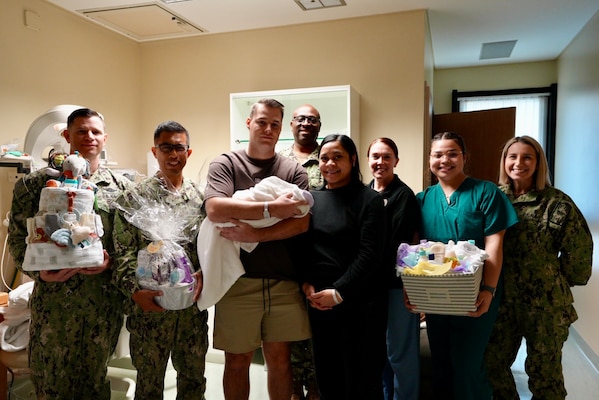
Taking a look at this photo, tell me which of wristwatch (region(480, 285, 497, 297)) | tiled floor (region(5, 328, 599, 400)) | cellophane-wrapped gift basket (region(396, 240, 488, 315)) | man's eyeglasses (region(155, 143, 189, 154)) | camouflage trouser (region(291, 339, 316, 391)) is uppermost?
man's eyeglasses (region(155, 143, 189, 154))

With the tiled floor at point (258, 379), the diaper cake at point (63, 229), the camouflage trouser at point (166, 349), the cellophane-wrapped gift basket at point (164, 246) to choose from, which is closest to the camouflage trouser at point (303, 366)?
the tiled floor at point (258, 379)

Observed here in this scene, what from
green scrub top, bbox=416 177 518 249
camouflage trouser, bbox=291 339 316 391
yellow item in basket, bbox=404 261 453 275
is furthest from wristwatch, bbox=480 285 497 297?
camouflage trouser, bbox=291 339 316 391

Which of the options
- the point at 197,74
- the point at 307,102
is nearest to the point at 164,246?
the point at 307,102

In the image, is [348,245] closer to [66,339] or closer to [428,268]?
[428,268]

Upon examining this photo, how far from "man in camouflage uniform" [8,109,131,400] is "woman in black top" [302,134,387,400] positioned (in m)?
0.92

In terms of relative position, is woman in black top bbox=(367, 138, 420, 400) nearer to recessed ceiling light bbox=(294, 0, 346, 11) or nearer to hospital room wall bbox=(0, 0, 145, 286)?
recessed ceiling light bbox=(294, 0, 346, 11)

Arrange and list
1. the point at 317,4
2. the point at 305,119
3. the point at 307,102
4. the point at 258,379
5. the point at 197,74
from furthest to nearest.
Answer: the point at 197,74 < the point at 307,102 < the point at 317,4 < the point at 258,379 < the point at 305,119

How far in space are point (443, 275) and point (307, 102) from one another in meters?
2.29

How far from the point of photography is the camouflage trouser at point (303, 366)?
2412mm

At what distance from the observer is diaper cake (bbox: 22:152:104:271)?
1.66m

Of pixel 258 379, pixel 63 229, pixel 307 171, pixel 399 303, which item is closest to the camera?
pixel 63 229

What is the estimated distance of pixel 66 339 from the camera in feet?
6.26

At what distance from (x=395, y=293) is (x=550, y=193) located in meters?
0.87

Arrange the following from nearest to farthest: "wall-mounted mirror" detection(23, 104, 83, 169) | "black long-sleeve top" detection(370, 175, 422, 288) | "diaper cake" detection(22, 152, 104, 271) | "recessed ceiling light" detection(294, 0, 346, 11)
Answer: "diaper cake" detection(22, 152, 104, 271)
"black long-sleeve top" detection(370, 175, 422, 288)
"wall-mounted mirror" detection(23, 104, 83, 169)
"recessed ceiling light" detection(294, 0, 346, 11)
